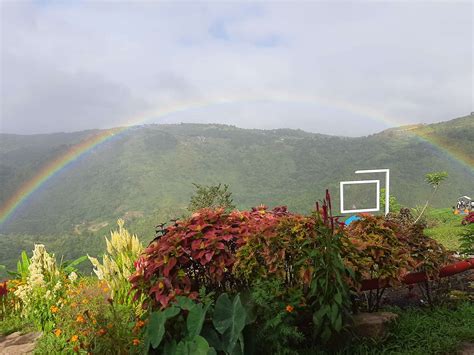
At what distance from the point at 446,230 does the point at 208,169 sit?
29377mm

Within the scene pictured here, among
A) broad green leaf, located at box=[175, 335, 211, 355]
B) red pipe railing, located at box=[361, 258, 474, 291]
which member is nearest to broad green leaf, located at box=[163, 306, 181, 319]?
broad green leaf, located at box=[175, 335, 211, 355]

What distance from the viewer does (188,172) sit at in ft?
131

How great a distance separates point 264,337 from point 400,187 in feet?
95.8

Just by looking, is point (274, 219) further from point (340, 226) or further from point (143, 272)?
point (143, 272)

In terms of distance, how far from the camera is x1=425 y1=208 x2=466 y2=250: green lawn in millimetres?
10452

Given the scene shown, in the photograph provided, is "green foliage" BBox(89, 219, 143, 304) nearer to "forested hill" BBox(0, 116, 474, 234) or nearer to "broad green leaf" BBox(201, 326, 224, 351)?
"broad green leaf" BBox(201, 326, 224, 351)

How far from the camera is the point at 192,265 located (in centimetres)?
383

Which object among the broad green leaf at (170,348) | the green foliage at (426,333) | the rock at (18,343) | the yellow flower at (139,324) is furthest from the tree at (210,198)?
the broad green leaf at (170,348)

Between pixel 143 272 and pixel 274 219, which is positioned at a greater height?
pixel 274 219

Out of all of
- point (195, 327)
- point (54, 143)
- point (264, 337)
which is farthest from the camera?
point (54, 143)

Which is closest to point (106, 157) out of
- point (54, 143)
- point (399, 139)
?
point (54, 143)

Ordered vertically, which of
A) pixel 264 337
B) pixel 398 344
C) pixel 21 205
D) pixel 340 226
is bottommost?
pixel 21 205

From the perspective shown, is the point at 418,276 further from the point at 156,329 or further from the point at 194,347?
the point at 156,329

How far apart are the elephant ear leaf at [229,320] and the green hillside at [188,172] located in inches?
812
